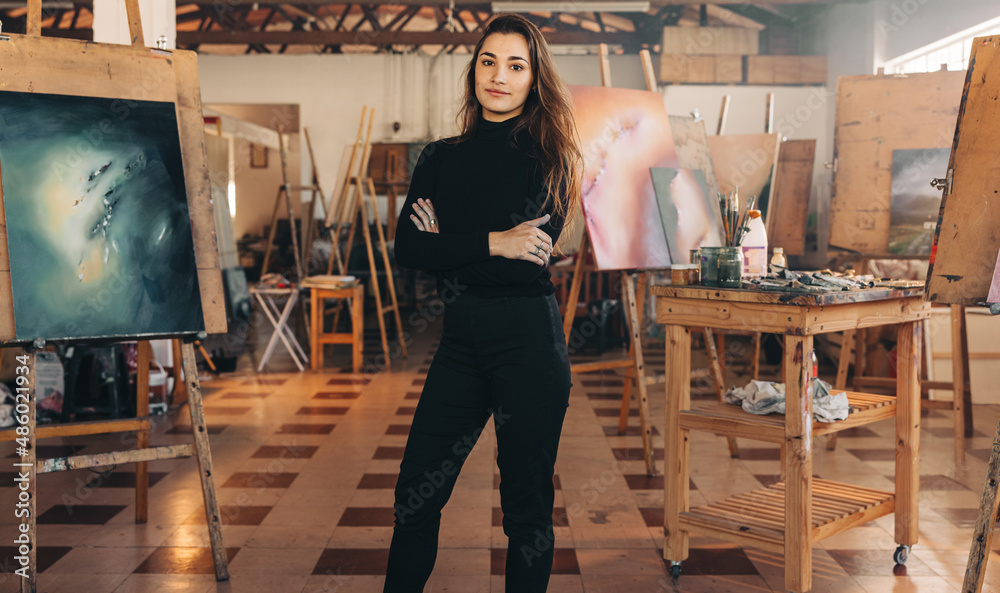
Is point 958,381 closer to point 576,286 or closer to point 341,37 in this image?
point 576,286

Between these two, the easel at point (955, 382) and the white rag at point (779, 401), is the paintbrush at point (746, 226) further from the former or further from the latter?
the easel at point (955, 382)

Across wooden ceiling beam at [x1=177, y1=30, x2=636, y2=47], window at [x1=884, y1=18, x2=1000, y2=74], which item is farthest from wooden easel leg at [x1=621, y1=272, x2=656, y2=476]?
wooden ceiling beam at [x1=177, y1=30, x2=636, y2=47]

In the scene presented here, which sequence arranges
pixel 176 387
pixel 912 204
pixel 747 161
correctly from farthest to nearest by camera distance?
pixel 176 387 → pixel 747 161 → pixel 912 204

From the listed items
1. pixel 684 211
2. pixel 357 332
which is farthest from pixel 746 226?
pixel 357 332

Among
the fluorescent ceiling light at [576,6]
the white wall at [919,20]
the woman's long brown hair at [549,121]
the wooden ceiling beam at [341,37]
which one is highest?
the wooden ceiling beam at [341,37]

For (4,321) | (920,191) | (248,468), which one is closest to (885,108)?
(920,191)

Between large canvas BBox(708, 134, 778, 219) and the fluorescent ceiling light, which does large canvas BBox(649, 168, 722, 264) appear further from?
the fluorescent ceiling light

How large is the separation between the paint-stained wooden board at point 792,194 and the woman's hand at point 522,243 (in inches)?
209

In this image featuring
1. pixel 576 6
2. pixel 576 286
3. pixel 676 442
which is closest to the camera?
pixel 676 442

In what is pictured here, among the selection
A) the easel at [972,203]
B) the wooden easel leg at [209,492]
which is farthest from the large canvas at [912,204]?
the wooden easel leg at [209,492]

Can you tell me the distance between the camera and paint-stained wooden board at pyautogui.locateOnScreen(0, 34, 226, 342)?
2203mm

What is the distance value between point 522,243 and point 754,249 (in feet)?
4.19

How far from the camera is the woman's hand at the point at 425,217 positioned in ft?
5.42

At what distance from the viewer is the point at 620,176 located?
3385mm
